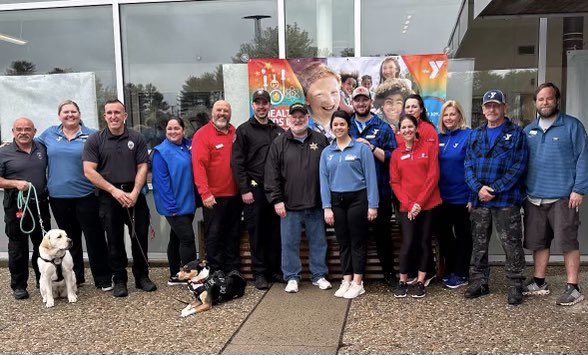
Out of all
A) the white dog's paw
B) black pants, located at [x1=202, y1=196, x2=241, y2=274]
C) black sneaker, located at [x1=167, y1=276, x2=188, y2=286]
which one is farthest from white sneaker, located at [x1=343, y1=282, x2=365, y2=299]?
black sneaker, located at [x1=167, y1=276, x2=188, y2=286]

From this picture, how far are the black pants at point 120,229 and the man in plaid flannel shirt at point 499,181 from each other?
3142 mm

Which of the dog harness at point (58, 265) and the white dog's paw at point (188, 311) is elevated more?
the dog harness at point (58, 265)

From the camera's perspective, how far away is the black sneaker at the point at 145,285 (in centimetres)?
539

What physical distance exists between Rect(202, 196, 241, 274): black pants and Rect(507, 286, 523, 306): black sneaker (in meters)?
2.66

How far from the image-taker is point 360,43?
6.43m

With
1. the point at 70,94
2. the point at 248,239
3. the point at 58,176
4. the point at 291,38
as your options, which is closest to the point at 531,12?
the point at 291,38

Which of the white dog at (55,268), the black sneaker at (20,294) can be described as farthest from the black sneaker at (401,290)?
the black sneaker at (20,294)

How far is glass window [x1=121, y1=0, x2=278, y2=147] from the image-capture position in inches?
263

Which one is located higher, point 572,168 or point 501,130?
point 501,130

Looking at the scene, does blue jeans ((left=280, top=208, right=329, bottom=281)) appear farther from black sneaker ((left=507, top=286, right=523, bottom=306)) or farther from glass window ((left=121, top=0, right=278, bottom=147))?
glass window ((left=121, top=0, right=278, bottom=147))

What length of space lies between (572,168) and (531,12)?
76.8 inches

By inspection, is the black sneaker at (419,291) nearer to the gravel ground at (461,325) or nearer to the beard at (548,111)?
the gravel ground at (461,325)

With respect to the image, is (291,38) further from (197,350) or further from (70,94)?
(197,350)

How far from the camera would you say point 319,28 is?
651cm
